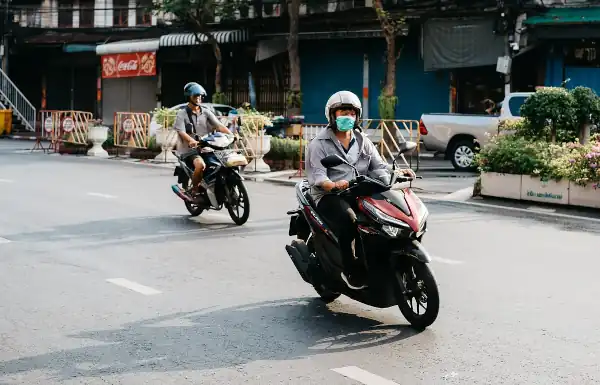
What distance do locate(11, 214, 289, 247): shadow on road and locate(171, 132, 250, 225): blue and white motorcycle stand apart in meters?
0.21

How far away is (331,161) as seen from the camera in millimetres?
6867

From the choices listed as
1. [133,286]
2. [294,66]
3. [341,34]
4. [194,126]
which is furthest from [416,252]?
[294,66]

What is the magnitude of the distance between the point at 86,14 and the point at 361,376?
3964 centimetres

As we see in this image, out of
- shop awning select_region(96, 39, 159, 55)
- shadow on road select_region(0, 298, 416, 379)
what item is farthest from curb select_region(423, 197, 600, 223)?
shop awning select_region(96, 39, 159, 55)

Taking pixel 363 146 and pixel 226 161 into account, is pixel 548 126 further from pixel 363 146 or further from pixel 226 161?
pixel 363 146

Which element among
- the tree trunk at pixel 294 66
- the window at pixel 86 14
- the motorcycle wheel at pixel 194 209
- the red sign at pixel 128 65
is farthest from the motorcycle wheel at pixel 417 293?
the window at pixel 86 14

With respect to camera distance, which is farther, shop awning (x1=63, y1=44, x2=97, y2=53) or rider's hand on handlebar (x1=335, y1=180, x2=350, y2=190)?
shop awning (x1=63, y1=44, x2=97, y2=53)

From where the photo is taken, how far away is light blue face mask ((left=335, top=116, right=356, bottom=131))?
734 centimetres

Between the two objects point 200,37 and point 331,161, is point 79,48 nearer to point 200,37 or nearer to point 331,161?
point 200,37

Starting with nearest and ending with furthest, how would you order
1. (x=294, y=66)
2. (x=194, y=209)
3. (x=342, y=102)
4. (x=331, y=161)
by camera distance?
(x=331, y=161), (x=342, y=102), (x=194, y=209), (x=294, y=66)

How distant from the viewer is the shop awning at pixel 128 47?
38406 mm

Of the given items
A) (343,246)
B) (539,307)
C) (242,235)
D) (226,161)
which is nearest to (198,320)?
(343,246)

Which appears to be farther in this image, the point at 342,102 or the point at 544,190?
the point at 544,190

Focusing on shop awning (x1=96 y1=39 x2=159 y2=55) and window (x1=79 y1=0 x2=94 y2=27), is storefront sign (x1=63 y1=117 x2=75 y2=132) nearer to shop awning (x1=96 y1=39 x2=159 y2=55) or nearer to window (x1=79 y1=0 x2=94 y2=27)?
shop awning (x1=96 y1=39 x2=159 y2=55)
